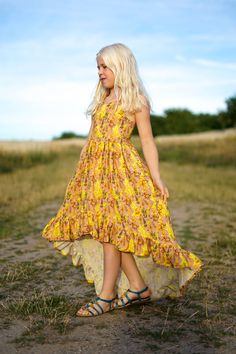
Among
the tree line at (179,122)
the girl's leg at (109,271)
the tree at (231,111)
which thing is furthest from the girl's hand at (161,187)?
the tree line at (179,122)

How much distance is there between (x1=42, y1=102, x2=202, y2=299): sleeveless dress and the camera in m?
3.38

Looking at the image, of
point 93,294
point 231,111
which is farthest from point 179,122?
point 93,294

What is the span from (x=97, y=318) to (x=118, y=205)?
750 millimetres

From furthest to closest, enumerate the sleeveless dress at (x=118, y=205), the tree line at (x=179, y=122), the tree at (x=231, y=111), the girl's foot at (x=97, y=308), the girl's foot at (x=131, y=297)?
the tree line at (x=179, y=122) → the tree at (x=231, y=111) → the girl's foot at (x=131, y=297) → the girl's foot at (x=97, y=308) → the sleeveless dress at (x=118, y=205)

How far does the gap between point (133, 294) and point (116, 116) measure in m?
1.19

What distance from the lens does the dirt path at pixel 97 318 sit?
299 cm

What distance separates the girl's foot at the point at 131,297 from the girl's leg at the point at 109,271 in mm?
64

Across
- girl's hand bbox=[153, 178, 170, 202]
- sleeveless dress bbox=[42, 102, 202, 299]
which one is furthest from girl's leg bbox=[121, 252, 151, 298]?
girl's hand bbox=[153, 178, 170, 202]

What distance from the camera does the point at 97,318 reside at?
347 cm

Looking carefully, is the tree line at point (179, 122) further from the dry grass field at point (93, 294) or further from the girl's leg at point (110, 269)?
the girl's leg at point (110, 269)

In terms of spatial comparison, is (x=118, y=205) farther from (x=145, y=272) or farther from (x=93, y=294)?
(x=93, y=294)

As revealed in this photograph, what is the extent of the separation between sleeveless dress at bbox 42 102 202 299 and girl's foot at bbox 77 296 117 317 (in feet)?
1.38

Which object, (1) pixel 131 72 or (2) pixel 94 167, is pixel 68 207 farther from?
(1) pixel 131 72

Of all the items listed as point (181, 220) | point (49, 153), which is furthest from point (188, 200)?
point (49, 153)
